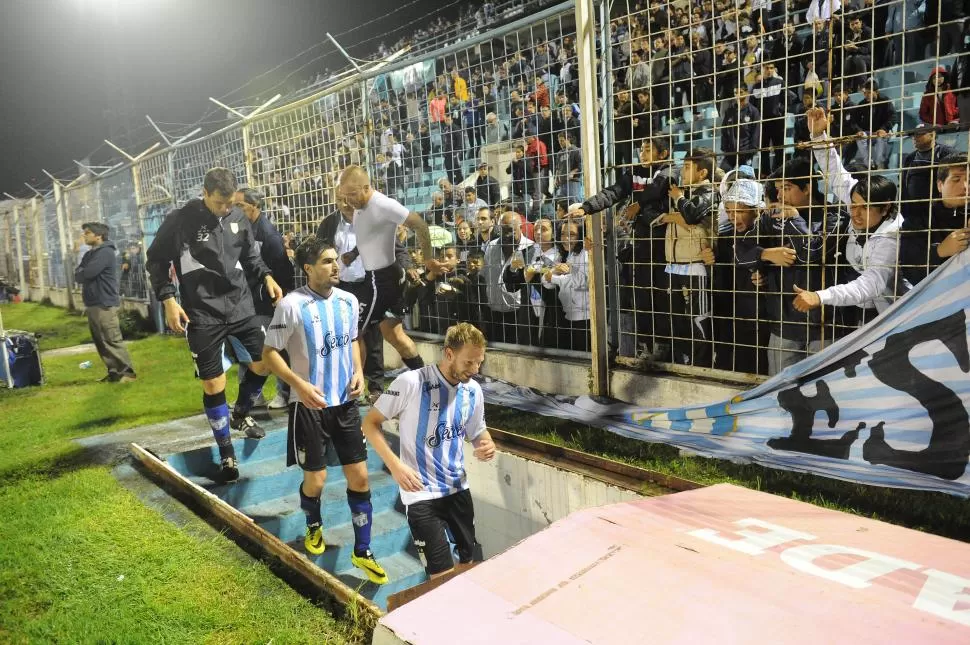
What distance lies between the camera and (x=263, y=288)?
7512 mm

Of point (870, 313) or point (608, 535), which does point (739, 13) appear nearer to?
point (870, 313)

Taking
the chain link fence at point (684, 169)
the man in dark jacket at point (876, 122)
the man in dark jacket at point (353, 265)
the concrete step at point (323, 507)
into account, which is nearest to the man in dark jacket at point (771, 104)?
the chain link fence at point (684, 169)

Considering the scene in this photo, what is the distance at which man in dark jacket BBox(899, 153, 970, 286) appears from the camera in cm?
402

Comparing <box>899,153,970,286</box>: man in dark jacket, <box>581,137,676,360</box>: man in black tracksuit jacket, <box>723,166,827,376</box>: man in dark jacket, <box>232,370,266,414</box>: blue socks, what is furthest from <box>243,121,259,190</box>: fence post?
<box>899,153,970,286</box>: man in dark jacket

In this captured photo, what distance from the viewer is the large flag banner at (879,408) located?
3.73 m

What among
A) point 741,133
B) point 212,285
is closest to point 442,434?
point 212,285

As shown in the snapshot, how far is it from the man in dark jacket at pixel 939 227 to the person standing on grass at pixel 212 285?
16.4 ft

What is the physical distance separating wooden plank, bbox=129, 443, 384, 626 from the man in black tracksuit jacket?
341cm

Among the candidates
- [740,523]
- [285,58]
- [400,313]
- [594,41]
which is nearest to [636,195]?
[594,41]

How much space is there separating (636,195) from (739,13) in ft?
5.67

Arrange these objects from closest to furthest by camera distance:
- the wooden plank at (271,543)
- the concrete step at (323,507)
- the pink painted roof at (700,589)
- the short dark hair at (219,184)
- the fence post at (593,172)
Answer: the pink painted roof at (700,589) → the wooden plank at (271,543) → the concrete step at (323,507) → the fence post at (593,172) → the short dark hair at (219,184)

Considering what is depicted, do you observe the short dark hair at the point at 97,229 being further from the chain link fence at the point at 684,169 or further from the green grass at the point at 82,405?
the chain link fence at the point at 684,169

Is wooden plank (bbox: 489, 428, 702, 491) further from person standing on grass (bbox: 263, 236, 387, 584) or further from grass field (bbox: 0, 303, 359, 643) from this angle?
grass field (bbox: 0, 303, 359, 643)

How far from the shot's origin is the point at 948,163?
4.17 metres
